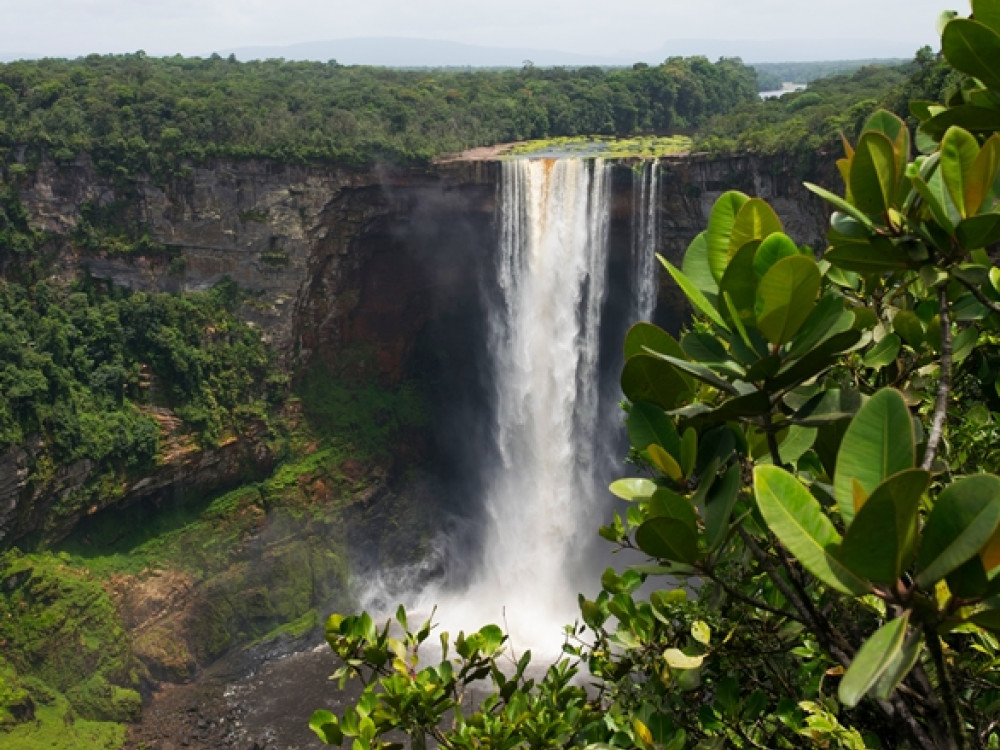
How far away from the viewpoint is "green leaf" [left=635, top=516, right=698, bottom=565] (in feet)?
7.00

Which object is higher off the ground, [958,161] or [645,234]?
[958,161]

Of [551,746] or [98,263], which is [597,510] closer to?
[98,263]

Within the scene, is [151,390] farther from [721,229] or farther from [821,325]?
[821,325]

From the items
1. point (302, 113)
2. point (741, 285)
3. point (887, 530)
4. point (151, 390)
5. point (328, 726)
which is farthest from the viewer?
point (302, 113)

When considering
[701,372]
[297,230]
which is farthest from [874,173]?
[297,230]

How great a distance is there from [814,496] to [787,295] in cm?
59

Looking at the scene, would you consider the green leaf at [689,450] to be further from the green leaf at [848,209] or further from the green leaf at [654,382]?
the green leaf at [848,209]

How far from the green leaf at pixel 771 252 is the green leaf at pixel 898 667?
840 millimetres

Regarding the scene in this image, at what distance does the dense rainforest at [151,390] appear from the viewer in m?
19.8

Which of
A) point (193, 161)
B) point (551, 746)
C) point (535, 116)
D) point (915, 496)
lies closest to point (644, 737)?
point (551, 746)

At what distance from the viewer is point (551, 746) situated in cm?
291

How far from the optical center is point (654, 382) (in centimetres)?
245

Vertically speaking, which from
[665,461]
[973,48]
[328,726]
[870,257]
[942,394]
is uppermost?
[973,48]

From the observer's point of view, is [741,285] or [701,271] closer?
[741,285]
